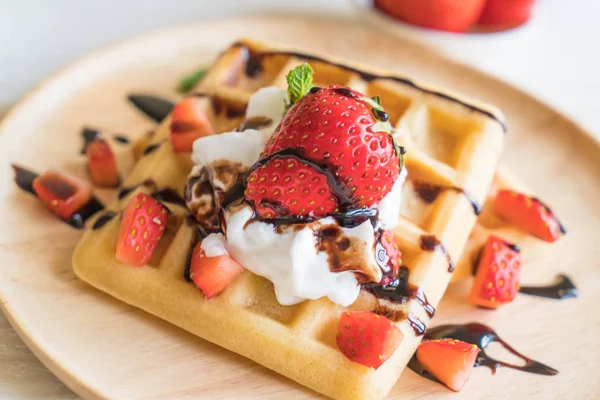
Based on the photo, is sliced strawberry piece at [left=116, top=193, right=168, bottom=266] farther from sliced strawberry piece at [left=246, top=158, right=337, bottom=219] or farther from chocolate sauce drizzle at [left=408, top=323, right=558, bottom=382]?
chocolate sauce drizzle at [left=408, top=323, right=558, bottom=382]

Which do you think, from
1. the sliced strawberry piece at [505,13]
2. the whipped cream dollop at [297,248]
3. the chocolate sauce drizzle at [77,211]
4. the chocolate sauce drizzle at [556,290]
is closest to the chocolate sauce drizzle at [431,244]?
the whipped cream dollop at [297,248]

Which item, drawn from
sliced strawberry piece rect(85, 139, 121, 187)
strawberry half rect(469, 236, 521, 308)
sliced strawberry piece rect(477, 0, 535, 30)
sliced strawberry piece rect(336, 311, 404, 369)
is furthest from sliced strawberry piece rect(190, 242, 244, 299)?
sliced strawberry piece rect(477, 0, 535, 30)

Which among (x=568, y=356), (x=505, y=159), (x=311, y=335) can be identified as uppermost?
(x=505, y=159)

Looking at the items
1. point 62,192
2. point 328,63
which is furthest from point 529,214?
point 62,192

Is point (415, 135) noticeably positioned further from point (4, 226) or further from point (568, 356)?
point (4, 226)

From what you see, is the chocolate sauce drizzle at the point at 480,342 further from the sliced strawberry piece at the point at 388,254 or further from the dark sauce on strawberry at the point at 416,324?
the sliced strawberry piece at the point at 388,254

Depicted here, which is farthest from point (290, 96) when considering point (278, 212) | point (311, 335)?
point (311, 335)
